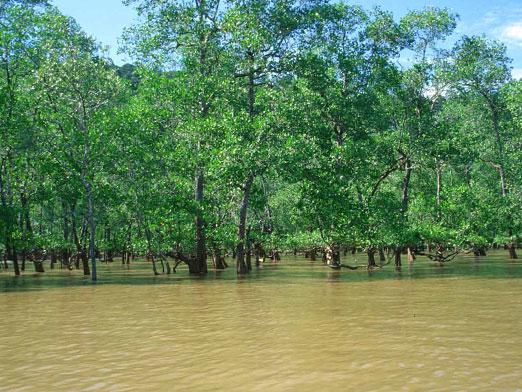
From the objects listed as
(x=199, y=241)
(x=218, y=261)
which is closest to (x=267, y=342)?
(x=199, y=241)

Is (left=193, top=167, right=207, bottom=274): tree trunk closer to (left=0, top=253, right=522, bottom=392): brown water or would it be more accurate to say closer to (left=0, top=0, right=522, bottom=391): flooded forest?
(left=0, top=0, right=522, bottom=391): flooded forest

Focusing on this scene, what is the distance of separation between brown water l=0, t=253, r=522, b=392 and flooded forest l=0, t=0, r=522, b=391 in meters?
0.10

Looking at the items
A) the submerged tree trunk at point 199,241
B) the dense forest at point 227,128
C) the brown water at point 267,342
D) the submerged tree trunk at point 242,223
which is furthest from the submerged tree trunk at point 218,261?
the brown water at point 267,342

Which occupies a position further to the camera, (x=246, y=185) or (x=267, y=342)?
(x=246, y=185)

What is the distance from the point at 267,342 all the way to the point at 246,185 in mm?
21064

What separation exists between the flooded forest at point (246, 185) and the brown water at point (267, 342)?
0.10 metres

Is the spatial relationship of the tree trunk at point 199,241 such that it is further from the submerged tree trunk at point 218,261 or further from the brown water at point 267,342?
the brown water at point 267,342

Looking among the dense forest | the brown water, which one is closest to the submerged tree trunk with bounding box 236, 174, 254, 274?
the dense forest

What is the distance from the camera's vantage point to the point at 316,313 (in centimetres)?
1542

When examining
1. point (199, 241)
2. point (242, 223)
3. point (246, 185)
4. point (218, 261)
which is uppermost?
point (246, 185)

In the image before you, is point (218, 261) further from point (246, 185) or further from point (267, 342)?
point (267, 342)

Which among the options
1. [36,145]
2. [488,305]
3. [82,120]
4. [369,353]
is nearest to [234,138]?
[82,120]

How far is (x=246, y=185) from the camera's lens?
32000 millimetres

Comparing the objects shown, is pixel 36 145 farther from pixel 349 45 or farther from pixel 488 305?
pixel 488 305
